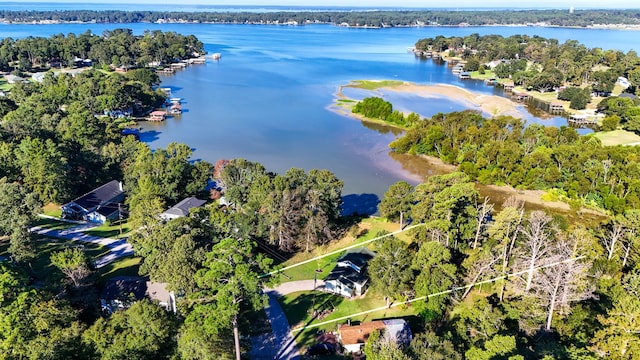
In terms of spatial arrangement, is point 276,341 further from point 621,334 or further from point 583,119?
point 583,119

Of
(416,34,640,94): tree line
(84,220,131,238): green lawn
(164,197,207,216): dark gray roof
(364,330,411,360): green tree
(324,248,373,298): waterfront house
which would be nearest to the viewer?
(364,330,411,360): green tree

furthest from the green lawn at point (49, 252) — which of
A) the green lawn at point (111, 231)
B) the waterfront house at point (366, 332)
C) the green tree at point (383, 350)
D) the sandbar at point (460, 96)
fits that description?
the sandbar at point (460, 96)

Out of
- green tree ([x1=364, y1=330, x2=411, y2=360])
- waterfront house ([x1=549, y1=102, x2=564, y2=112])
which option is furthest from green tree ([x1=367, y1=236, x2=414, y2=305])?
waterfront house ([x1=549, y1=102, x2=564, y2=112])

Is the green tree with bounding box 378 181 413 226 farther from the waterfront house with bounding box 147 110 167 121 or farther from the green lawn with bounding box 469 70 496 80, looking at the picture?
the green lawn with bounding box 469 70 496 80

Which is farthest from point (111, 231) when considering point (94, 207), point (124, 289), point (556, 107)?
point (556, 107)

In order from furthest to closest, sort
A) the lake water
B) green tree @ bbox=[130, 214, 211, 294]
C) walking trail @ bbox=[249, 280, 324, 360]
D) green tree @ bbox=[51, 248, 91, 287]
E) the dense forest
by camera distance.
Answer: the dense forest < the lake water < green tree @ bbox=[51, 248, 91, 287] < walking trail @ bbox=[249, 280, 324, 360] < green tree @ bbox=[130, 214, 211, 294]

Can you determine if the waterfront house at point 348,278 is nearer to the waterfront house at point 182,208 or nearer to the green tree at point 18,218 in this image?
the waterfront house at point 182,208

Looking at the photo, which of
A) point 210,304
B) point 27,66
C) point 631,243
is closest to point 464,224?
point 631,243
